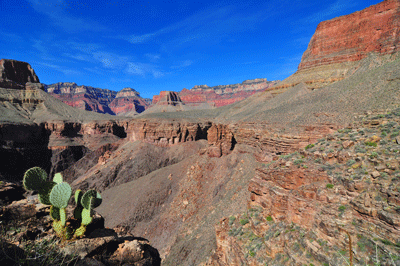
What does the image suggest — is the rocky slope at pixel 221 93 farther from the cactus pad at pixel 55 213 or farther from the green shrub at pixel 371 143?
the cactus pad at pixel 55 213

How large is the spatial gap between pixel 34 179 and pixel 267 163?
13581 millimetres

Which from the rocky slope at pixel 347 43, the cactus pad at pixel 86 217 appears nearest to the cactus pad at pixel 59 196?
the cactus pad at pixel 86 217

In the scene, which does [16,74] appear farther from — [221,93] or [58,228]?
[221,93]

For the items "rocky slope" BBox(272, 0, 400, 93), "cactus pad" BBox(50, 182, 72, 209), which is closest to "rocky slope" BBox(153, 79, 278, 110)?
"rocky slope" BBox(272, 0, 400, 93)

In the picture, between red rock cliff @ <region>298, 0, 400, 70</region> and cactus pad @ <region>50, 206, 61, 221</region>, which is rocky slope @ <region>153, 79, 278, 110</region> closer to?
red rock cliff @ <region>298, 0, 400, 70</region>

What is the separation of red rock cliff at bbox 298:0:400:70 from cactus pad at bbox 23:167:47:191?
176 feet

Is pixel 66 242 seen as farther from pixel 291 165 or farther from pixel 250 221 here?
pixel 291 165

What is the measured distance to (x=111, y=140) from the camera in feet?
200

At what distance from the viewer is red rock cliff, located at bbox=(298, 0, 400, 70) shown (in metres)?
38.2

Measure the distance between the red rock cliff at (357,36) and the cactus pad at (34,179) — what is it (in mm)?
53755

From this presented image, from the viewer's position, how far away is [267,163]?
47.1 feet

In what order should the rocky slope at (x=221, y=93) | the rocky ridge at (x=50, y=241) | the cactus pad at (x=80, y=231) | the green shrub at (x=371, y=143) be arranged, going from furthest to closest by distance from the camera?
the rocky slope at (x=221, y=93)
the green shrub at (x=371, y=143)
the cactus pad at (x=80, y=231)
the rocky ridge at (x=50, y=241)

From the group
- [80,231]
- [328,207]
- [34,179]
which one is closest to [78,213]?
[80,231]

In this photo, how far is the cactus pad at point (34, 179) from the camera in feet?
19.1
